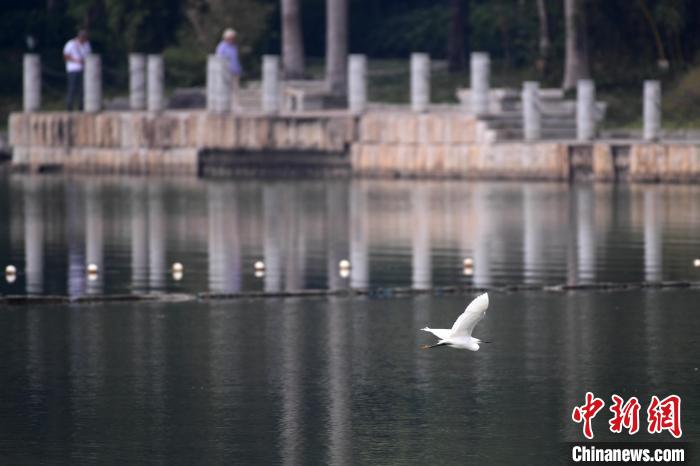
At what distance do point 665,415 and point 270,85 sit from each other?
31.9 meters

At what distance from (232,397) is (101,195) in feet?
83.2

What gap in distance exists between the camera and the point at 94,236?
3288cm

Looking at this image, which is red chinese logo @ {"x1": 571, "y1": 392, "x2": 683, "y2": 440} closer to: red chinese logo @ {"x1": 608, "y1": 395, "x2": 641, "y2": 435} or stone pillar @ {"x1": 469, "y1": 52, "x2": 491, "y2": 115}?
red chinese logo @ {"x1": 608, "y1": 395, "x2": 641, "y2": 435}

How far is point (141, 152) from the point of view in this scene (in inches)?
1996

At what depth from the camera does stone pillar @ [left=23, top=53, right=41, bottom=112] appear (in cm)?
5078

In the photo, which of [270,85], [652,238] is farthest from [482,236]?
[270,85]

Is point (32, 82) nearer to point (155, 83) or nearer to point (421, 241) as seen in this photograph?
point (155, 83)

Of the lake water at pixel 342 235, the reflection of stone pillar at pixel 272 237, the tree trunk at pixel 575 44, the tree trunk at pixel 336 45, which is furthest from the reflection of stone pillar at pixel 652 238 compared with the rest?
the tree trunk at pixel 336 45

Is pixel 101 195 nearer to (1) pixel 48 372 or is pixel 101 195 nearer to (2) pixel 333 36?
(2) pixel 333 36

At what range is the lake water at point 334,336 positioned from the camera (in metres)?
16.4

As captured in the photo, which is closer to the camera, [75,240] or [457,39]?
[75,240]

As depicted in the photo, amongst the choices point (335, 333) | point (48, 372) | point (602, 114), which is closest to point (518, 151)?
point (602, 114)

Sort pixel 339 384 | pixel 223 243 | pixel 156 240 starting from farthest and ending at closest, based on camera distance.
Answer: pixel 156 240 → pixel 223 243 → pixel 339 384

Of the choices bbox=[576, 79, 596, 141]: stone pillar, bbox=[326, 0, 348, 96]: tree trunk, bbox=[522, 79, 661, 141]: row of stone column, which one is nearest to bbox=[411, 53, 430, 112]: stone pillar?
bbox=[522, 79, 661, 141]: row of stone column
